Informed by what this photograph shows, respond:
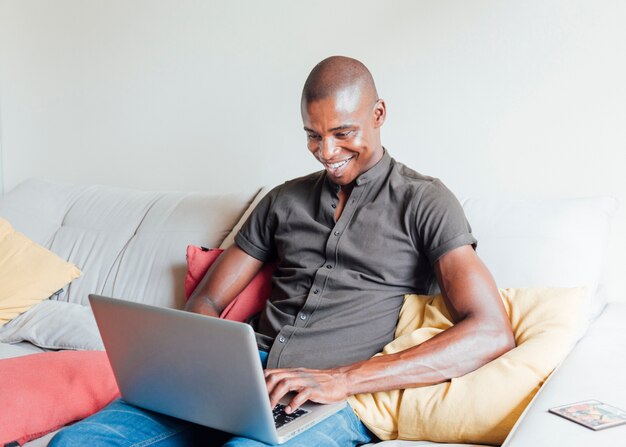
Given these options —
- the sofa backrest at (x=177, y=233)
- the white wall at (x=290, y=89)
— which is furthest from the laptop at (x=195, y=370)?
the white wall at (x=290, y=89)

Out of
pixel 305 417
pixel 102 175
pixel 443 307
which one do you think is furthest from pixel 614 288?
pixel 102 175

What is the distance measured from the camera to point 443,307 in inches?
66.3

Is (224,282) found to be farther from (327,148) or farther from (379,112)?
(379,112)

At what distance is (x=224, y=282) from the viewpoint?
1.97 metres

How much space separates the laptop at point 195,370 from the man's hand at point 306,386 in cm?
2

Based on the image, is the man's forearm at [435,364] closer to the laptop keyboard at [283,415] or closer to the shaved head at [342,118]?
the laptop keyboard at [283,415]

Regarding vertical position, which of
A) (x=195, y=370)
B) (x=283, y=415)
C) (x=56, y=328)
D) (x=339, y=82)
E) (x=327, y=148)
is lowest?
(x=56, y=328)

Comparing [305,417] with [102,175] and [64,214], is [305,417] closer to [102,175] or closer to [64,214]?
[64,214]

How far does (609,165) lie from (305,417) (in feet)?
3.72

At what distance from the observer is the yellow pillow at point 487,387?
4.70ft

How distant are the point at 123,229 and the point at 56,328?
1.56ft

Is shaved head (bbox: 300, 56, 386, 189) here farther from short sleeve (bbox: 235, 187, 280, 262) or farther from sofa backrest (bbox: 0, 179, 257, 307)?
sofa backrest (bbox: 0, 179, 257, 307)

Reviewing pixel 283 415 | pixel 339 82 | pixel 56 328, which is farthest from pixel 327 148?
pixel 56 328

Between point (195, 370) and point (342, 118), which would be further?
point (342, 118)
